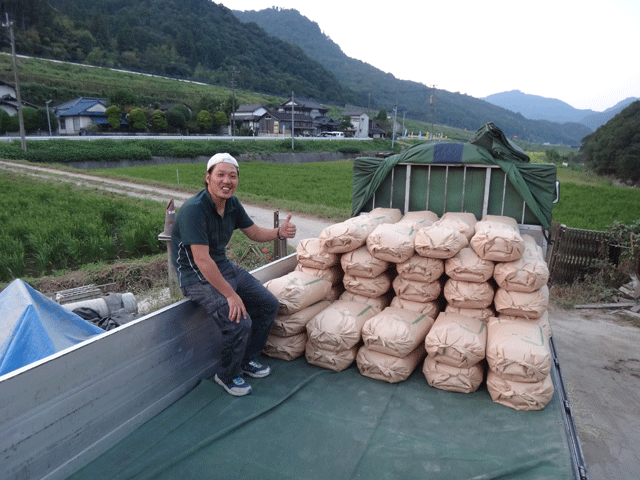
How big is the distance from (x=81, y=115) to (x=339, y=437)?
44260 millimetres

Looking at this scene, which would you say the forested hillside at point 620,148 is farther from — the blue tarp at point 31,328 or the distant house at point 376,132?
the distant house at point 376,132

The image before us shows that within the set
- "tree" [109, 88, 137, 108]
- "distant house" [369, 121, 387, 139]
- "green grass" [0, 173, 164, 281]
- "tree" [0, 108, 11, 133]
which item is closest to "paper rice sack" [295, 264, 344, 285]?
"green grass" [0, 173, 164, 281]

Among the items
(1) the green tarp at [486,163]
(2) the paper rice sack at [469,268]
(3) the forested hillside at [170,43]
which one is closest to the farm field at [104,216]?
(1) the green tarp at [486,163]

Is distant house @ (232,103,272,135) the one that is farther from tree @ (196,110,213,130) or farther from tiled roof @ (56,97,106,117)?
tiled roof @ (56,97,106,117)

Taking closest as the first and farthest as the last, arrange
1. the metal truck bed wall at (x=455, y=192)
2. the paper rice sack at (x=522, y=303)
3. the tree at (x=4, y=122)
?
the paper rice sack at (x=522, y=303) → the metal truck bed wall at (x=455, y=192) → the tree at (x=4, y=122)

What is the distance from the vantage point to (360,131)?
67.0m

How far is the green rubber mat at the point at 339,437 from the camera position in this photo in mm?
2348

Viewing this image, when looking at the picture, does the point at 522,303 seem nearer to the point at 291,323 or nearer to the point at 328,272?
the point at 328,272

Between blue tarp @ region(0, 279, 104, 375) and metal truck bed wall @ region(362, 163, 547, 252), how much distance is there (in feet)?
12.6

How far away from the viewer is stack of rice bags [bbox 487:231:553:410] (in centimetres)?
289

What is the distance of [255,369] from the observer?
331 centimetres

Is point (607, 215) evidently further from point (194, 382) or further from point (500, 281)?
point (194, 382)

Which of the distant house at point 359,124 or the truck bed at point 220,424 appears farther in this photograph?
the distant house at point 359,124

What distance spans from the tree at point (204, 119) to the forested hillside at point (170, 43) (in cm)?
486
